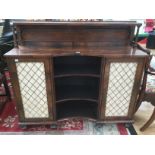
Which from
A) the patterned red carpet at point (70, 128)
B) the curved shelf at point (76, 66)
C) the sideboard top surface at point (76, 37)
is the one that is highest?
the sideboard top surface at point (76, 37)

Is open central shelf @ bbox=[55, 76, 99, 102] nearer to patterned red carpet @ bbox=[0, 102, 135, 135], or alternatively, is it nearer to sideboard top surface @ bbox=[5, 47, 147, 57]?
patterned red carpet @ bbox=[0, 102, 135, 135]

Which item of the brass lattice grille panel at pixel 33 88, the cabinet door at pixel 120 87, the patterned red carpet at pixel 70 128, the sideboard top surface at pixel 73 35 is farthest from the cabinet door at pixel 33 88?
the cabinet door at pixel 120 87

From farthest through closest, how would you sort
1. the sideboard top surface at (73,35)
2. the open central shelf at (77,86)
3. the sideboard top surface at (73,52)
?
1. the open central shelf at (77,86)
2. the sideboard top surface at (73,35)
3. the sideboard top surface at (73,52)

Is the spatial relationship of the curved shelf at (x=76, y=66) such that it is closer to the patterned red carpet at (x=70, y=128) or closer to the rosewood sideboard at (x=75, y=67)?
the rosewood sideboard at (x=75, y=67)

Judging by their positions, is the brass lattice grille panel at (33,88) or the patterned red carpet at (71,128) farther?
the patterned red carpet at (71,128)

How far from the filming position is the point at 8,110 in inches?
82.7

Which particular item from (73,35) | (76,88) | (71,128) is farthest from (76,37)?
(71,128)

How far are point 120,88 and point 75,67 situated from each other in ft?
1.65

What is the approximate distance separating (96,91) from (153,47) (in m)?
3.19

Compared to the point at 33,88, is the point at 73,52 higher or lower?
higher

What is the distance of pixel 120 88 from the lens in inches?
63.7

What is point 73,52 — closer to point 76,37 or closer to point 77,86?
point 76,37

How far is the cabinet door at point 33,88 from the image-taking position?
145cm
